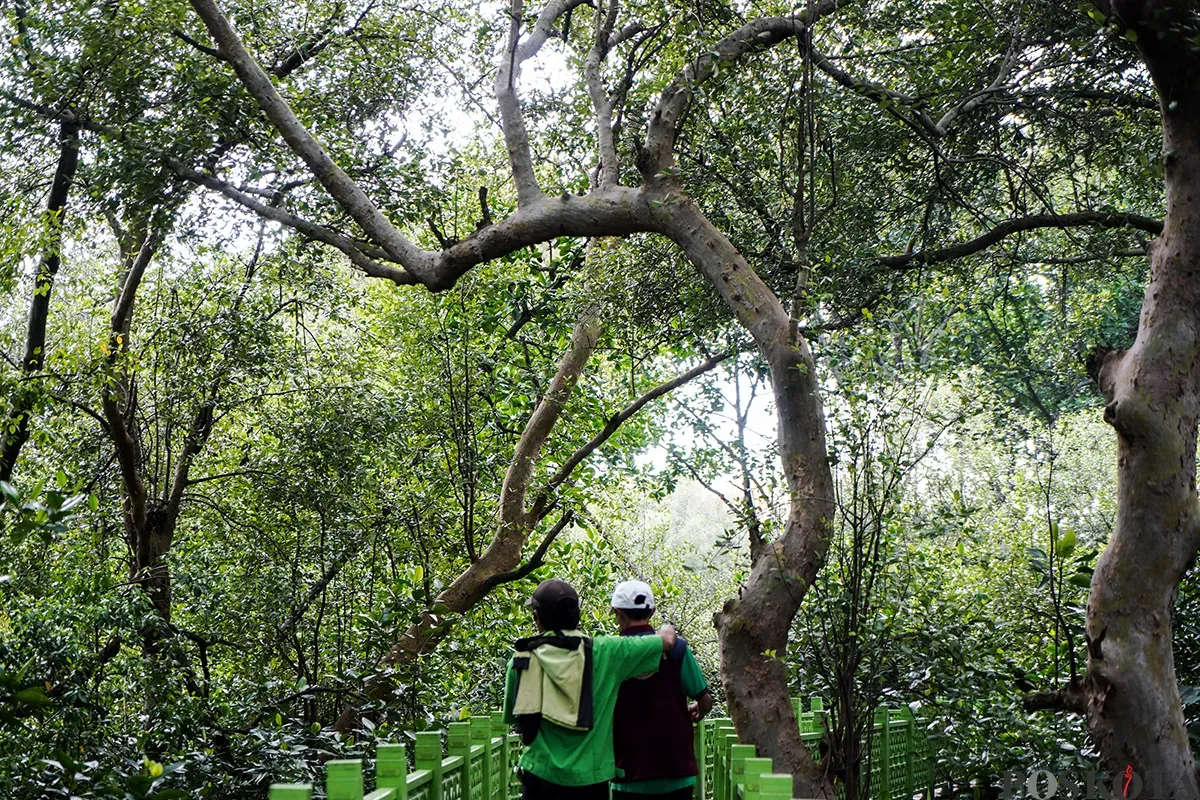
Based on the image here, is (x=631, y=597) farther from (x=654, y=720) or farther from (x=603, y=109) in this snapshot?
(x=603, y=109)

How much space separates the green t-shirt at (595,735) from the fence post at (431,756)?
348mm

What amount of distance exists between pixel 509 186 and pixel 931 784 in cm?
1005

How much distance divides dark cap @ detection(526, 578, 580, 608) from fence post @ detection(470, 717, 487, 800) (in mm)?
1246

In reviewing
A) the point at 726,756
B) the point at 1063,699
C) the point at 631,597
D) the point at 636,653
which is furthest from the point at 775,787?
the point at 1063,699

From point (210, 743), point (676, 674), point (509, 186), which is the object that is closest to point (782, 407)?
point (676, 674)

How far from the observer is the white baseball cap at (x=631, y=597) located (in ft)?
14.4

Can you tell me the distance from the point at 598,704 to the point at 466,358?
489 cm

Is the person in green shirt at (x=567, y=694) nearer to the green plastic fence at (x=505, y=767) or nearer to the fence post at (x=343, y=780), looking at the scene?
the green plastic fence at (x=505, y=767)

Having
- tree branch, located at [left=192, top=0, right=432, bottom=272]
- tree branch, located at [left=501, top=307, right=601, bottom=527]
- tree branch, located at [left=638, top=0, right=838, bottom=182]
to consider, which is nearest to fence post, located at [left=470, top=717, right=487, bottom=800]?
tree branch, located at [left=192, top=0, right=432, bottom=272]

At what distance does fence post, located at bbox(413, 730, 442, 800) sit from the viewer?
4.04 m

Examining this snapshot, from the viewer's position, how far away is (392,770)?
3506mm

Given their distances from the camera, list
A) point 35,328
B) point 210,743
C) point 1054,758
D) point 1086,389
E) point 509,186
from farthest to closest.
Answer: point 1086,389, point 509,186, point 35,328, point 210,743, point 1054,758

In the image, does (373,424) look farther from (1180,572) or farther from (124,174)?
(1180,572)

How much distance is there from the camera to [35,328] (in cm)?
929
